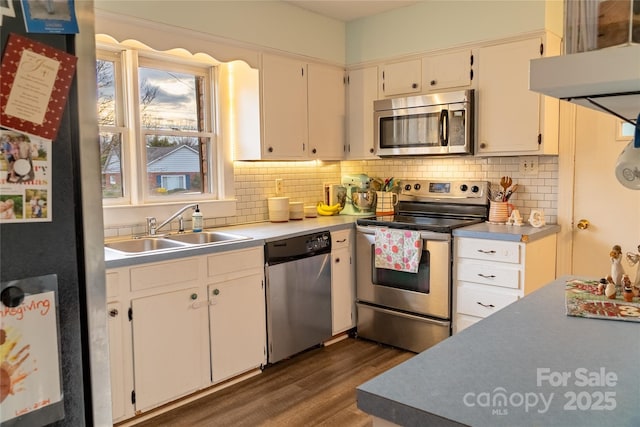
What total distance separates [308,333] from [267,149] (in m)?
1.37

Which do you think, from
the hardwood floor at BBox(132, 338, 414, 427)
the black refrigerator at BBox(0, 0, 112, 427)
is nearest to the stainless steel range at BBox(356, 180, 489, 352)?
the hardwood floor at BBox(132, 338, 414, 427)

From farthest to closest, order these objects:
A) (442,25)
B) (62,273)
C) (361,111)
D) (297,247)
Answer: (361,111), (442,25), (297,247), (62,273)

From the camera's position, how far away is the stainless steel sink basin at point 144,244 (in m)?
2.96

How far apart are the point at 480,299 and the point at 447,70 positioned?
1.70 m

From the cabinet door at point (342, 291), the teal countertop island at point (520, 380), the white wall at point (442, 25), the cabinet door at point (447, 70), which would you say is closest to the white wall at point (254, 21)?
the white wall at point (442, 25)

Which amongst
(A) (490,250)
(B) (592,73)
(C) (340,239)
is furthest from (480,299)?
(B) (592,73)

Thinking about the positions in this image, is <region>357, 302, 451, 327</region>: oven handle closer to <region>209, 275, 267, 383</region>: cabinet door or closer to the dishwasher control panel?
the dishwasher control panel

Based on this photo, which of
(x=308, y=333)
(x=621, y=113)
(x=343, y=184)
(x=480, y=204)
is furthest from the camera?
(x=343, y=184)

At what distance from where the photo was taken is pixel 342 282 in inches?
150

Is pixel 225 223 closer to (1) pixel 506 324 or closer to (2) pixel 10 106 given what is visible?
(1) pixel 506 324

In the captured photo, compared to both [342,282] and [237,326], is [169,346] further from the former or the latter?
[342,282]

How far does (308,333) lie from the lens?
11.5 ft

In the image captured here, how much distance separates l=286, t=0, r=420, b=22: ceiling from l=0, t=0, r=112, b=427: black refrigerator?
10.2 ft

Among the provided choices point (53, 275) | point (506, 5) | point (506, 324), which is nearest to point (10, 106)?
point (53, 275)
